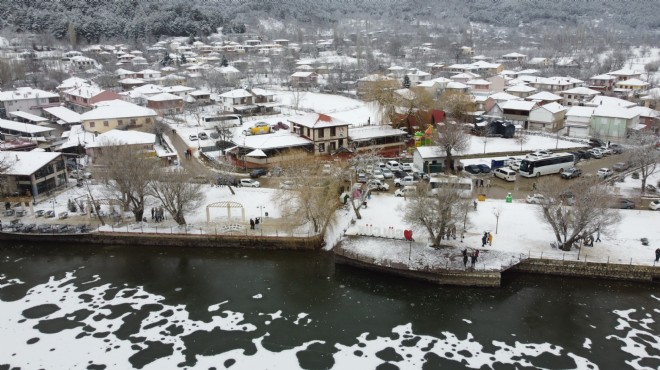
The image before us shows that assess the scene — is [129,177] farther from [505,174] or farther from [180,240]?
[505,174]

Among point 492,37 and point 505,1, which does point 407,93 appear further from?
point 505,1

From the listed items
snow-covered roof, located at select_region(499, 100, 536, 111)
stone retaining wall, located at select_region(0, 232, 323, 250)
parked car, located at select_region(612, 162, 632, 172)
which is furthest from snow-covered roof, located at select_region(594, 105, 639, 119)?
stone retaining wall, located at select_region(0, 232, 323, 250)

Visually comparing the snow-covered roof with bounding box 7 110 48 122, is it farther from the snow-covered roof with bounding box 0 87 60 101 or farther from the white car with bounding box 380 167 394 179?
the white car with bounding box 380 167 394 179

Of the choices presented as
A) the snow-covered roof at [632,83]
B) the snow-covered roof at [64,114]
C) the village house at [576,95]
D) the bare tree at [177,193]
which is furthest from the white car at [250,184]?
the snow-covered roof at [632,83]

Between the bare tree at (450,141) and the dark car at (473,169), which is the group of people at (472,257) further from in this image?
the bare tree at (450,141)

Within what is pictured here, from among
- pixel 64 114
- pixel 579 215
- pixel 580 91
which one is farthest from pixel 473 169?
Answer: pixel 64 114

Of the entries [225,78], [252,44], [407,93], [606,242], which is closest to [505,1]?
[252,44]
